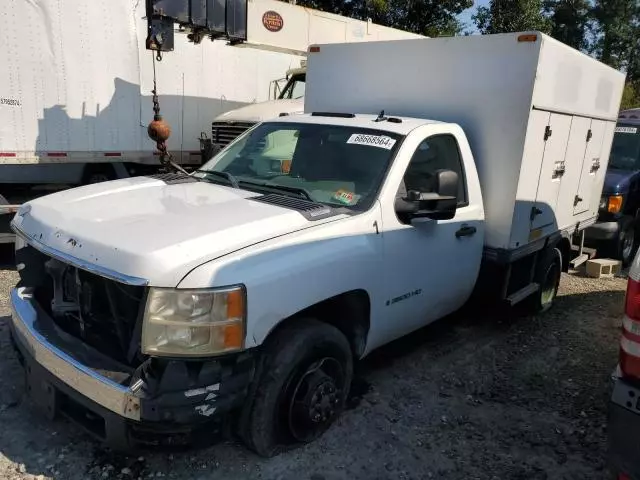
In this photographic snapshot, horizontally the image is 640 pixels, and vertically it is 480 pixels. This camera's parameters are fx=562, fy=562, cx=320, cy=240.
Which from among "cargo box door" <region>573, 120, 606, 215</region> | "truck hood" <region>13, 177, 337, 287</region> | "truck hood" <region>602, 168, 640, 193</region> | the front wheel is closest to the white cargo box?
"cargo box door" <region>573, 120, 606, 215</region>

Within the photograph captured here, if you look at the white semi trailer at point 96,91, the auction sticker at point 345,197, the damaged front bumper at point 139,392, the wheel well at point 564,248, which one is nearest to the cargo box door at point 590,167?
the wheel well at point 564,248

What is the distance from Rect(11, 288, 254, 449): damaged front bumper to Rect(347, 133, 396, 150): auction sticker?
184 cm

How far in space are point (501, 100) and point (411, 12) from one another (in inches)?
737

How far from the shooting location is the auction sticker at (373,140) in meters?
3.90

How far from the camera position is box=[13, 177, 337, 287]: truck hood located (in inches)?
104

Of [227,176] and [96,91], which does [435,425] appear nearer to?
[227,176]

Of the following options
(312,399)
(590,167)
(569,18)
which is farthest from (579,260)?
(569,18)

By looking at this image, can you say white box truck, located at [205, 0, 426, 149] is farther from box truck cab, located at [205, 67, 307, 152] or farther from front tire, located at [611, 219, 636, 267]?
front tire, located at [611, 219, 636, 267]

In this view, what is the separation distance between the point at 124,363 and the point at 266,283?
84 cm

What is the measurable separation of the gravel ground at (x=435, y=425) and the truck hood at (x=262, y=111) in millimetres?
4482

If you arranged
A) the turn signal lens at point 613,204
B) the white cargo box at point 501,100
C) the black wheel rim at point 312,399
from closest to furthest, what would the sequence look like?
the black wheel rim at point 312,399 < the white cargo box at point 501,100 < the turn signal lens at point 613,204

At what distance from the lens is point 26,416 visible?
3.51m

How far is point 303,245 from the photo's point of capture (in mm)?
3049

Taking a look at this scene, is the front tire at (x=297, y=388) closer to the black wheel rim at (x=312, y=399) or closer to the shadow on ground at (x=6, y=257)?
the black wheel rim at (x=312, y=399)
